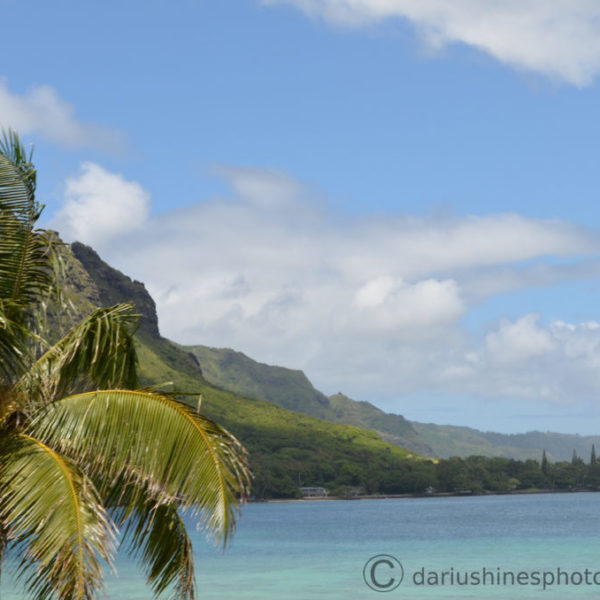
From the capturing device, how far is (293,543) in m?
93.2

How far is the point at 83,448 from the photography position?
9.64 m

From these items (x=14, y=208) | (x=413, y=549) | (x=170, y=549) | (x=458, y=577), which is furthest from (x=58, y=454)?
(x=413, y=549)

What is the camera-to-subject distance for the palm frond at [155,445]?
905 cm

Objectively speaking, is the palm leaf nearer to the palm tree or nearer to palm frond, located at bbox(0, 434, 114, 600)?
the palm tree

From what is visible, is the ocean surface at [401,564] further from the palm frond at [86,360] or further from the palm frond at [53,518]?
the palm frond at [53,518]

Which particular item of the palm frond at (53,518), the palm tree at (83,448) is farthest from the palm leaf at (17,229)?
the palm frond at (53,518)

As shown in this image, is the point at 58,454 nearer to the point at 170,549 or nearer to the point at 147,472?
the point at 147,472

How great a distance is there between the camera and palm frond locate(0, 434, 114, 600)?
8289 millimetres

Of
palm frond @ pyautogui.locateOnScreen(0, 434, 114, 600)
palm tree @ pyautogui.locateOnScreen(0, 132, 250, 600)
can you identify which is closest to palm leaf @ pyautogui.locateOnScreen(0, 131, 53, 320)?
palm tree @ pyautogui.locateOnScreen(0, 132, 250, 600)

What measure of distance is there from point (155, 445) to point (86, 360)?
1.97 m

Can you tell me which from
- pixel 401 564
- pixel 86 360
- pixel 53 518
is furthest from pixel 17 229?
pixel 401 564

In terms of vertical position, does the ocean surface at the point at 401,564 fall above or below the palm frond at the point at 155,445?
below

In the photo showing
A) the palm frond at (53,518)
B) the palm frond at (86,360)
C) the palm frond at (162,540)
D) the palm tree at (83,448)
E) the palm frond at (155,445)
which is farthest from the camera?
the palm frond at (162,540)

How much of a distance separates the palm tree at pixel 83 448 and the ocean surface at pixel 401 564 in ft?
44.7
